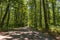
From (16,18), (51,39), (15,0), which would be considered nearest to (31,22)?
(16,18)

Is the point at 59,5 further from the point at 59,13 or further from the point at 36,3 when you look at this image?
the point at 36,3

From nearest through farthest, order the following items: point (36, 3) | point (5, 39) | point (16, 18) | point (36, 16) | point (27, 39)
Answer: point (5, 39), point (27, 39), point (36, 3), point (36, 16), point (16, 18)

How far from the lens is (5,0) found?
858 inches

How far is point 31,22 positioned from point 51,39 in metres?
31.1

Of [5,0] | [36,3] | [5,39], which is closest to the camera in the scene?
[5,39]

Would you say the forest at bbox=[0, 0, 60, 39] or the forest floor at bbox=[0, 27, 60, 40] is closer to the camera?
the forest floor at bbox=[0, 27, 60, 40]

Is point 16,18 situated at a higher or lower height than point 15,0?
lower

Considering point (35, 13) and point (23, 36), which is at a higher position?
point (35, 13)

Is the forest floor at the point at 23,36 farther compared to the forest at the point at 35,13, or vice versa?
the forest at the point at 35,13

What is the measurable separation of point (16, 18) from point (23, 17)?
11.1ft

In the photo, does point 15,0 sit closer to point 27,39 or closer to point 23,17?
point 27,39

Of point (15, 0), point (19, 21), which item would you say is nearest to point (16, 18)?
point (19, 21)

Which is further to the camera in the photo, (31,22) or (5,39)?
(31,22)

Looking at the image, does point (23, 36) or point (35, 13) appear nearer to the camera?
point (23, 36)
